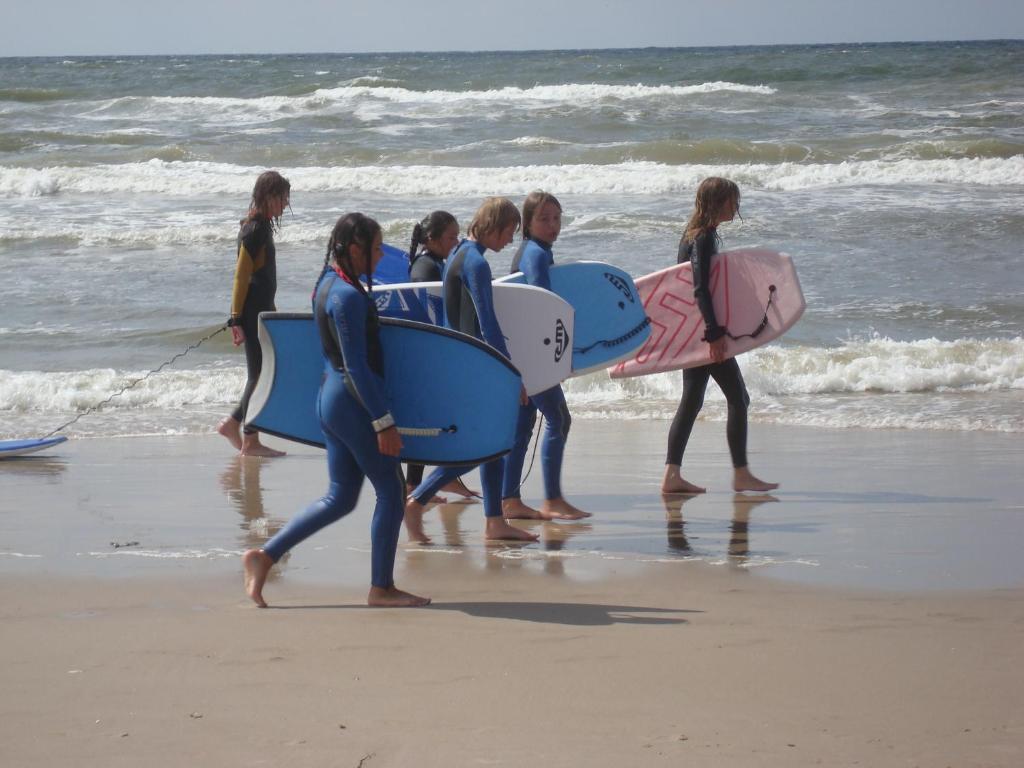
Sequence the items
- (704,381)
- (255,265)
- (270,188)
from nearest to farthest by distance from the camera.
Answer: (704,381), (270,188), (255,265)

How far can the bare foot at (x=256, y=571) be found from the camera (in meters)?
4.28

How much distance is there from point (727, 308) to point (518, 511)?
5.10 feet

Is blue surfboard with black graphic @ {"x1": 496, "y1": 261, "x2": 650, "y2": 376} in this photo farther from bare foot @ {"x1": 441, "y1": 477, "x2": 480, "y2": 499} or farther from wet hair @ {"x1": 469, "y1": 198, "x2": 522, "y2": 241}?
wet hair @ {"x1": 469, "y1": 198, "x2": 522, "y2": 241}

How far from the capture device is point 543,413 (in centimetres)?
587

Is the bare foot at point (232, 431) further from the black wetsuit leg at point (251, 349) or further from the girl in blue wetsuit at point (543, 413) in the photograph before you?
the girl in blue wetsuit at point (543, 413)

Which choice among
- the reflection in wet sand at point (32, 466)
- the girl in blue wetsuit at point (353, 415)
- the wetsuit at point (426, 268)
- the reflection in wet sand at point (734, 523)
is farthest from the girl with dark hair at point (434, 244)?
the reflection in wet sand at point (32, 466)

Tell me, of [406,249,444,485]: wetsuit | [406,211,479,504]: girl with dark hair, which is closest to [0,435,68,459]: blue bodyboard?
[406,211,479,504]: girl with dark hair

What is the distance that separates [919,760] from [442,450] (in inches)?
84.9

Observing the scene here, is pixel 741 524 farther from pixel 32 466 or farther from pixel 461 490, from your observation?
pixel 32 466

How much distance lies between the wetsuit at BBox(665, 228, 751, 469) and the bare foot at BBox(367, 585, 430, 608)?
7.49ft

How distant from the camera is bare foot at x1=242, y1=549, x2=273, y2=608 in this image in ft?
14.0

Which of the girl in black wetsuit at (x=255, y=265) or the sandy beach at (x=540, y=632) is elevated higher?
the girl in black wetsuit at (x=255, y=265)

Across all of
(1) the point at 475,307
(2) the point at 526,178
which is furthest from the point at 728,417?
(2) the point at 526,178

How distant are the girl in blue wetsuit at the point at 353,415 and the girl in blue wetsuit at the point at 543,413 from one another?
1497 millimetres
